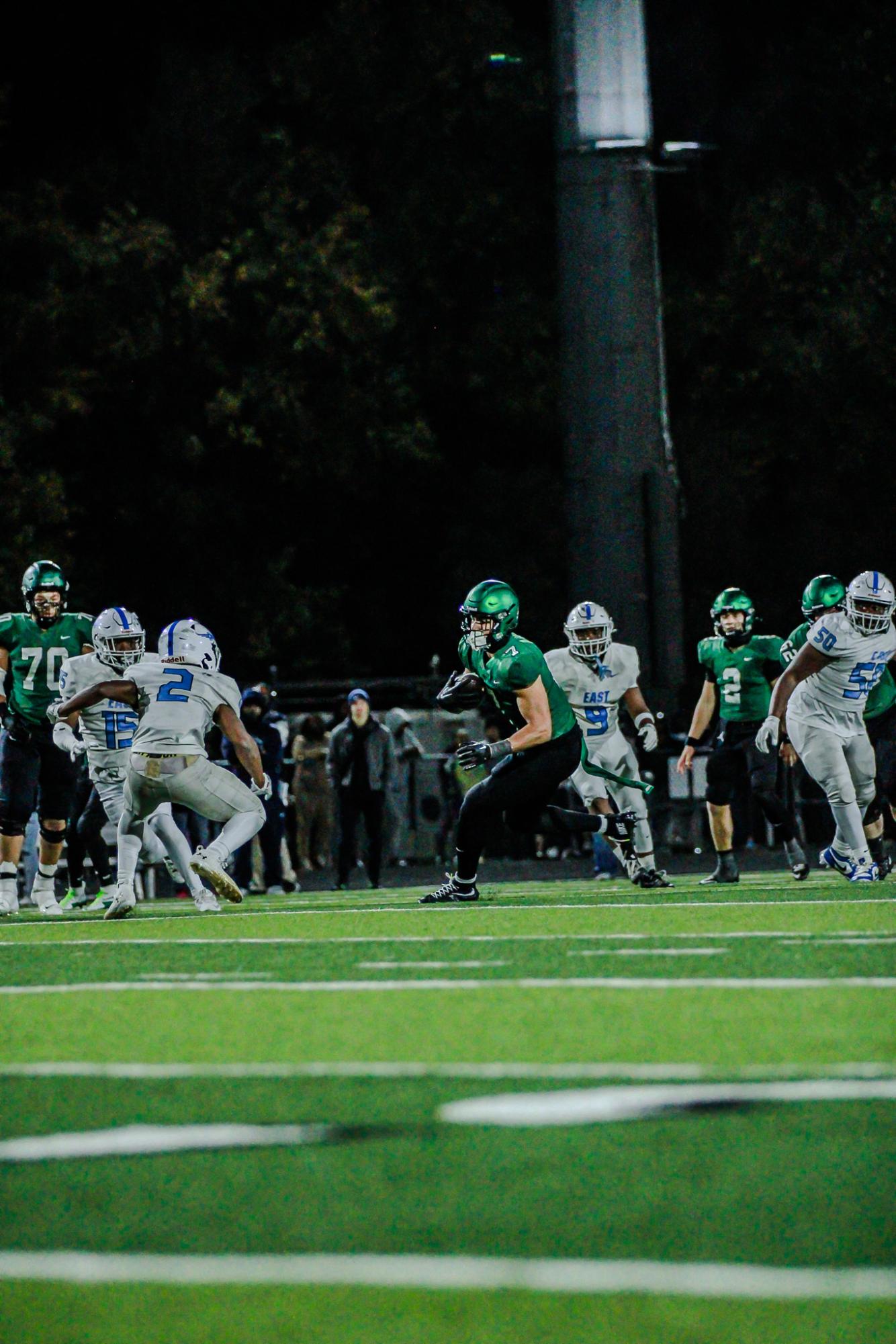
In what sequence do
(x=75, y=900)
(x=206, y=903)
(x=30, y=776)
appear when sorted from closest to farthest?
(x=206, y=903) < (x=30, y=776) < (x=75, y=900)

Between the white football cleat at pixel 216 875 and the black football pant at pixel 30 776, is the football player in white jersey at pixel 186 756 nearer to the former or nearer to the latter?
the white football cleat at pixel 216 875

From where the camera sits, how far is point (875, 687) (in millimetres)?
16641

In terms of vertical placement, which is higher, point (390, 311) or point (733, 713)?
point (390, 311)

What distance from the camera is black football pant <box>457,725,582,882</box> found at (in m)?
13.7

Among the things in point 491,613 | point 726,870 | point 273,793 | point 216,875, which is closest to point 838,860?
point 726,870

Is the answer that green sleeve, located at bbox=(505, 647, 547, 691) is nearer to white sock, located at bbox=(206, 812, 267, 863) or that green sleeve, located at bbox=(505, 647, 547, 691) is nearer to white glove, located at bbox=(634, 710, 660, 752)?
white sock, located at bbox=(206, 812, 267, 863)

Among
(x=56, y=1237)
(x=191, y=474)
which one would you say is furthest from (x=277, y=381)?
(x=56, y=1237)

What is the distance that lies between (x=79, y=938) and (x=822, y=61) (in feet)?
99.5

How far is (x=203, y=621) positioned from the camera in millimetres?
35625

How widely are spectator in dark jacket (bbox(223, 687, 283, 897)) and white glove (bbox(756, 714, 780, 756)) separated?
250 inches

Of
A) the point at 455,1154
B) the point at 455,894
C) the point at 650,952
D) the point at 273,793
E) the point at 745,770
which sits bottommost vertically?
the point at 455,894

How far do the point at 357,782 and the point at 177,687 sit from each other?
736cm

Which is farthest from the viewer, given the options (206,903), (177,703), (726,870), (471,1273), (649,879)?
(726,870)

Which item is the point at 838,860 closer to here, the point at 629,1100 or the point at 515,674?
the point at 515,674
